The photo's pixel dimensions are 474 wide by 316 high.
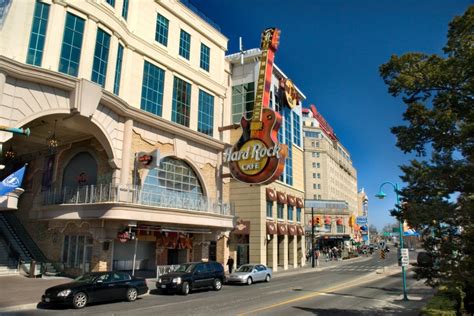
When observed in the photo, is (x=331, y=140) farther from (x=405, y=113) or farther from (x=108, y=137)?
(x=405, y=113)

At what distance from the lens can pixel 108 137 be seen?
79.6ft

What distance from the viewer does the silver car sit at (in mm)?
Answer: 25266

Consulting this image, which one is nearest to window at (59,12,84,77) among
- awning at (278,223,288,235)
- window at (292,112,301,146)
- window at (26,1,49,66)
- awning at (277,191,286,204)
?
window at (26,1,49,66)

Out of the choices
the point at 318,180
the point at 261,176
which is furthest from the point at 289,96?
the point at 318,180

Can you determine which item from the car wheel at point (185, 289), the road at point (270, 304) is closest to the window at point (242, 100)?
the road at point (270, 304)

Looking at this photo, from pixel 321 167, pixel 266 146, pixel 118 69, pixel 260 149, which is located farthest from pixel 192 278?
pixel 321 167

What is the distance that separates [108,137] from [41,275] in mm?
9584

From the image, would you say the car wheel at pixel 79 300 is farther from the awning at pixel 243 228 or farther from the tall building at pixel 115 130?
the awning at pixel 243 228

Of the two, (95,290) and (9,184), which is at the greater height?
(9,184)

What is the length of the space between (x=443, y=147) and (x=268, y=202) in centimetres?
3075

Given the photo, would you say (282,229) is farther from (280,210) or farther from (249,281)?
(249,281)

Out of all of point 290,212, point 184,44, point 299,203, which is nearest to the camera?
point 184,44

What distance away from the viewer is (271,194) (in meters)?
40.6

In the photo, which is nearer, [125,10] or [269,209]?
[125,10]
